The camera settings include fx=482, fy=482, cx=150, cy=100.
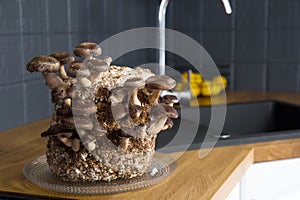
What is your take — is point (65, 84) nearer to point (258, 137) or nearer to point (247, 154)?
point (247, 154)

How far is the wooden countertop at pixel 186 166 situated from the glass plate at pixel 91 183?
1 cm

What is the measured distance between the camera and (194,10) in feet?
8.05

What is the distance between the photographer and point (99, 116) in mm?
966

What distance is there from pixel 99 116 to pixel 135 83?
10 cm

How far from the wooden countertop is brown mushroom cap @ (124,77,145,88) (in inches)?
8.7

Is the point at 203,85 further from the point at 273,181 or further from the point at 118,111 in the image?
the point at 118,111

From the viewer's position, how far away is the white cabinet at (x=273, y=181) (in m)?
1.39

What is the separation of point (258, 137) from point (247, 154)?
0.15 metres

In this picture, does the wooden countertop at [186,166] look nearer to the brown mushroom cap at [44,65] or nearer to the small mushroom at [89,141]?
the small mushroom at [89,141]

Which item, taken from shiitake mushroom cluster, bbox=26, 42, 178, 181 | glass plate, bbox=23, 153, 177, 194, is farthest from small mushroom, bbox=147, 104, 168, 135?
glass plate, bbox=23, 153, 177, 194

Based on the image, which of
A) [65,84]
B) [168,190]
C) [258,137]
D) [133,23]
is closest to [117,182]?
[168,190]

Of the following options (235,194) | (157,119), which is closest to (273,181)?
(235,194)

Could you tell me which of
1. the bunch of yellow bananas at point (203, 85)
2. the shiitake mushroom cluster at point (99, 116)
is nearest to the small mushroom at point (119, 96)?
the shiitake mushroom cluster at point (99, 116)

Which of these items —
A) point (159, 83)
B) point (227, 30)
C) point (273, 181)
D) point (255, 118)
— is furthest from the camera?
point (227, 30)
